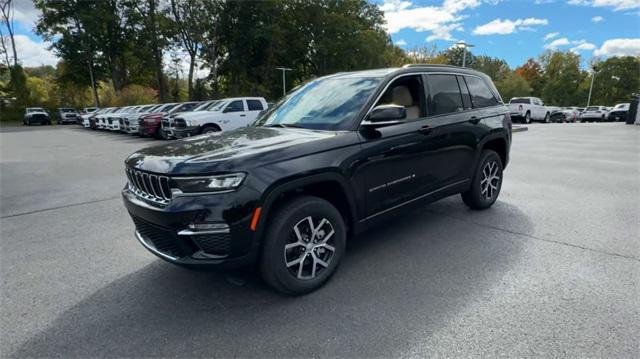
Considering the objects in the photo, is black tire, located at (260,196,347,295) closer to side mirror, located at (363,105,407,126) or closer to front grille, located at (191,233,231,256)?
front grille, located at (191,233,231,256)

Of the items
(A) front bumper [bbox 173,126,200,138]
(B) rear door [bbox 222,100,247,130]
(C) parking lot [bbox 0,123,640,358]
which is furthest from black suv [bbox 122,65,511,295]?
(B) rear door [bbox 222,100,247,130]

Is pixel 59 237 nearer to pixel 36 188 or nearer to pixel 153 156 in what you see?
pixel 153 156

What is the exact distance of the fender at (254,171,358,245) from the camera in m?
2.63

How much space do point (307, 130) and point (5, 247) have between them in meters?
3.84

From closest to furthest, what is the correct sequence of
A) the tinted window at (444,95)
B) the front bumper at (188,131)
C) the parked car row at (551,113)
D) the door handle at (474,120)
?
the tinted window at (444,95), the door handle at (474,120), the front bumper at (188,131), the parked car row at (551,113)

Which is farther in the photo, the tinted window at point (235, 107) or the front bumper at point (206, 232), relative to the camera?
the tinted window at point (235, 107)

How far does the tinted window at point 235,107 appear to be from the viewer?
1483 cm

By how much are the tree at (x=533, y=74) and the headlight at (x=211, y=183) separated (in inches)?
3471

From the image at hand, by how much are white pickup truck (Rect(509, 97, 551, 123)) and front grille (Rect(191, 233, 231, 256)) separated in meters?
29.8

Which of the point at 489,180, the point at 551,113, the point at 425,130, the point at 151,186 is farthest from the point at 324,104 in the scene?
the point at 551,113

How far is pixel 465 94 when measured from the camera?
4660mm

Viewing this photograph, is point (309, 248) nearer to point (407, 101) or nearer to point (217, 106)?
point (407, 101)

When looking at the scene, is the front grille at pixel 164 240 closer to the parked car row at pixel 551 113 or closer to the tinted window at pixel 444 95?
the tinted window at pixel 444 95

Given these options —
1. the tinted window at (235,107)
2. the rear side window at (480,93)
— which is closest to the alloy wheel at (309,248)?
the rear side window at (480,93)
